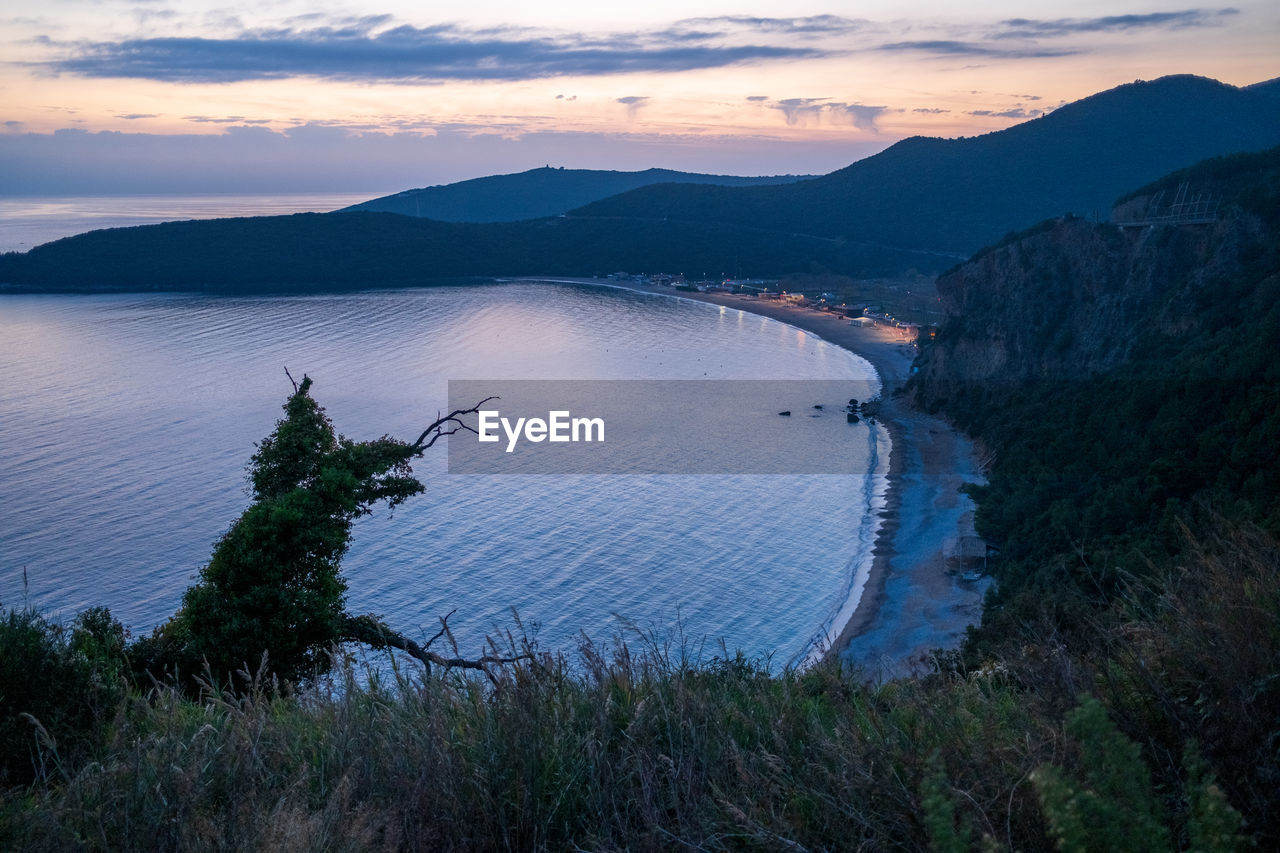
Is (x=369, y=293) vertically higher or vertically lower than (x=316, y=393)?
higher

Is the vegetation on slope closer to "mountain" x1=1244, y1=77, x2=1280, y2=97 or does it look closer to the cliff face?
the cliff face

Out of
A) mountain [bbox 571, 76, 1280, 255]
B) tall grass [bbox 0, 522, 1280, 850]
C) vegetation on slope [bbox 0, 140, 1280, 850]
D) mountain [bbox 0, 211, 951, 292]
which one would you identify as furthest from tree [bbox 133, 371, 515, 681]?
A: mountain [bbox 0, 211, 951, 292]

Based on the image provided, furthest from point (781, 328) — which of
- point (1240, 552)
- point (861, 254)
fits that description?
point (1240, 552)

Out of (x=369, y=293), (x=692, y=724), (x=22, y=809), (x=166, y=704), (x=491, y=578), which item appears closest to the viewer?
(x=22, y=809)

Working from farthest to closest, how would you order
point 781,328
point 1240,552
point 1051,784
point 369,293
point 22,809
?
point 369,293, point 781,328, point 1240,552, point 22,809, point 1051,784

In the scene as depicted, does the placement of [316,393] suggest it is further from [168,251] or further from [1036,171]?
[1036,171]

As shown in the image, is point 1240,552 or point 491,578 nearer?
point 1240,552

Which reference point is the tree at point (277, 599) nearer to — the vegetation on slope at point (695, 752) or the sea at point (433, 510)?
the sea at point (433, 510)

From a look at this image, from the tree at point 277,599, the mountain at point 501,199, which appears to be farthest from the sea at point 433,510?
the mountain at point 501,199
